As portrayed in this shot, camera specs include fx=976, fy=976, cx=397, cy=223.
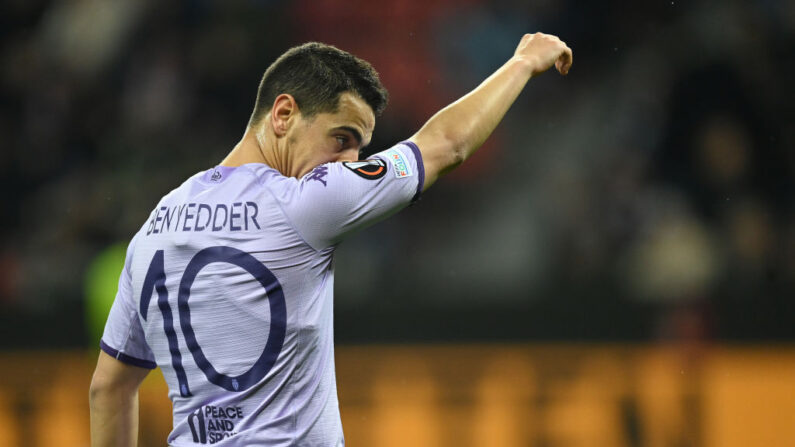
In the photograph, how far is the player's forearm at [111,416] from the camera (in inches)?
94.0

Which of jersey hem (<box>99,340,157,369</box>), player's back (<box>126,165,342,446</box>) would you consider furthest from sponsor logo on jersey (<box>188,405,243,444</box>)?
jersey hem (<box>99,340,157,369</box>)

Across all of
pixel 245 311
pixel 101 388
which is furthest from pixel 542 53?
pixel 101 388

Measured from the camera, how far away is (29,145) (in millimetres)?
8289

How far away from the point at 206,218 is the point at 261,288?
21 cm

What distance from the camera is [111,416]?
2.39 metres

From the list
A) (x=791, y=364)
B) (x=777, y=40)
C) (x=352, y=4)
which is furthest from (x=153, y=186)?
(x=777, y=40)

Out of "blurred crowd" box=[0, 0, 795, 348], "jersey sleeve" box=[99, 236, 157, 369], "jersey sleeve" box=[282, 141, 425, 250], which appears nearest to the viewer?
"jersey sleeve" box=[282, 141, 425, 250]

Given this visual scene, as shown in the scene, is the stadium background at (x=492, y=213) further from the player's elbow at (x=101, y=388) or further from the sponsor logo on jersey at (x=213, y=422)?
the sponsor logo on jersey at (x=213, y=422)

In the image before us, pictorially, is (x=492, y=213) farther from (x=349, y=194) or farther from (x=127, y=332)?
(x=349, y=194)

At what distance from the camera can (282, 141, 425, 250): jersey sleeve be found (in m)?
2.07

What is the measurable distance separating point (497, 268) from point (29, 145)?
13.4 feet

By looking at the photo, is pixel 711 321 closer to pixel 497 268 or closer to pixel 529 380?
pixel 529 380

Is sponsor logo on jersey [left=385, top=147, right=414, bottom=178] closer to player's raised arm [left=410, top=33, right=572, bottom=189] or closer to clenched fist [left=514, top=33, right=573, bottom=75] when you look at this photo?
player's raised arm [left=410, top=33, right=572, bottom=189]

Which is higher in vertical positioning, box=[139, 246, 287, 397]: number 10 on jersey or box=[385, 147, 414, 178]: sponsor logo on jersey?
box=[385, 147, 414, 178]: sponsor logo on jersey
